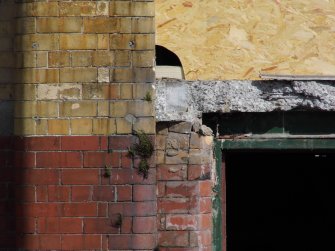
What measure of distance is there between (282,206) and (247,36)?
174 inches

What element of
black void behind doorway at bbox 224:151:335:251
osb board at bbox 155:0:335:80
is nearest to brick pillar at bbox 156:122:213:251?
osb board at bbox 155:0:335:80

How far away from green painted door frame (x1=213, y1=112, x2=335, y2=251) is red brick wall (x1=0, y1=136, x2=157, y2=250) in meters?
0.56


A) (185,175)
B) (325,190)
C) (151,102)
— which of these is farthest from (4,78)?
(325,190)

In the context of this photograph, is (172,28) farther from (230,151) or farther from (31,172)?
(31,172)

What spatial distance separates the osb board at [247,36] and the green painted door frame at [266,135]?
0.31m

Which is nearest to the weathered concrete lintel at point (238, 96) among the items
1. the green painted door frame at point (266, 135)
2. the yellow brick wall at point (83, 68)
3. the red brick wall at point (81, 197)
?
the green painted door frame at point (266, 135)

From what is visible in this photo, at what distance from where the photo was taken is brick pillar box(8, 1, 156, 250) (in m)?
4.85

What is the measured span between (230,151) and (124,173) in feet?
2.80

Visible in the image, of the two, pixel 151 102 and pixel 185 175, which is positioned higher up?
pixel 151 102

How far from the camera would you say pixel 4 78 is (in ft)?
16.4

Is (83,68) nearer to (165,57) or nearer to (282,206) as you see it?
(165,57)

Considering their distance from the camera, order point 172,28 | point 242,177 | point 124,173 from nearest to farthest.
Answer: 1. point 124,173
2. point 172,28
3. point 242,177

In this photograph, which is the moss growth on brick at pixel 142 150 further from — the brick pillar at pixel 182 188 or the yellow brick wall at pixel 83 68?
the brick pillar at pixel 182 188

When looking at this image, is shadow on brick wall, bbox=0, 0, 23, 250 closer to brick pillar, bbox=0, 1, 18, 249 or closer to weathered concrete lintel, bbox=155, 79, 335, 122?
brick pillar, bbox=0, 1, 18, 249
